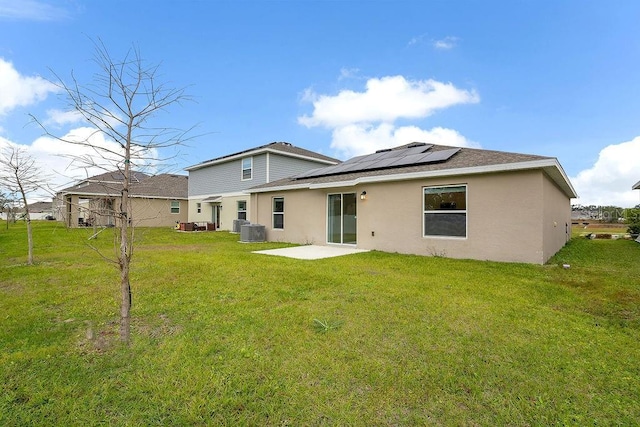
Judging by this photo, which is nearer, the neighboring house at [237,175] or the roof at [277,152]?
the roof at [277,152]

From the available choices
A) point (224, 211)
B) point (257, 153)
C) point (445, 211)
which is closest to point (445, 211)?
point (445, 211)

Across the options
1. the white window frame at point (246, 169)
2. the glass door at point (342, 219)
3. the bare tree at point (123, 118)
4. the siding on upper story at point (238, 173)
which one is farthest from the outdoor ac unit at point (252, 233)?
the bare tree at point (123, 118)

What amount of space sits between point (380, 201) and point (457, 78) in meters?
8.43

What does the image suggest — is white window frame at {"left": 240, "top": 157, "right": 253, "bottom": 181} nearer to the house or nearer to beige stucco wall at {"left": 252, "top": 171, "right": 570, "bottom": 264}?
the house

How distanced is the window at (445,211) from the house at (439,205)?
26 mm

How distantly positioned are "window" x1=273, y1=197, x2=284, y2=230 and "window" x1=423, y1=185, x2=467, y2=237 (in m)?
6.75

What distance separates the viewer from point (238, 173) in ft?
65.2

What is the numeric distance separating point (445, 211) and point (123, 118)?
8.06 meters

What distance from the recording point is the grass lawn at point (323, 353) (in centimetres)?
211

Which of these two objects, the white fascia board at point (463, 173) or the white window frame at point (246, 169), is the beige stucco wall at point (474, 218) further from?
the white window frame at point (246, 169)

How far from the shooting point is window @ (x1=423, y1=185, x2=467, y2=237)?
8.47 meters

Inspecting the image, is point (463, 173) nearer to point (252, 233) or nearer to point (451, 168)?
point (451, 168)

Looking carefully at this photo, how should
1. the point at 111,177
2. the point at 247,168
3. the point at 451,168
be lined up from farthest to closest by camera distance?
the point at 247,168 < the point at 451,168 < the point at 111,177

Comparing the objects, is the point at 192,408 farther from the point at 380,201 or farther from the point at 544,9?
the point at 544,9
